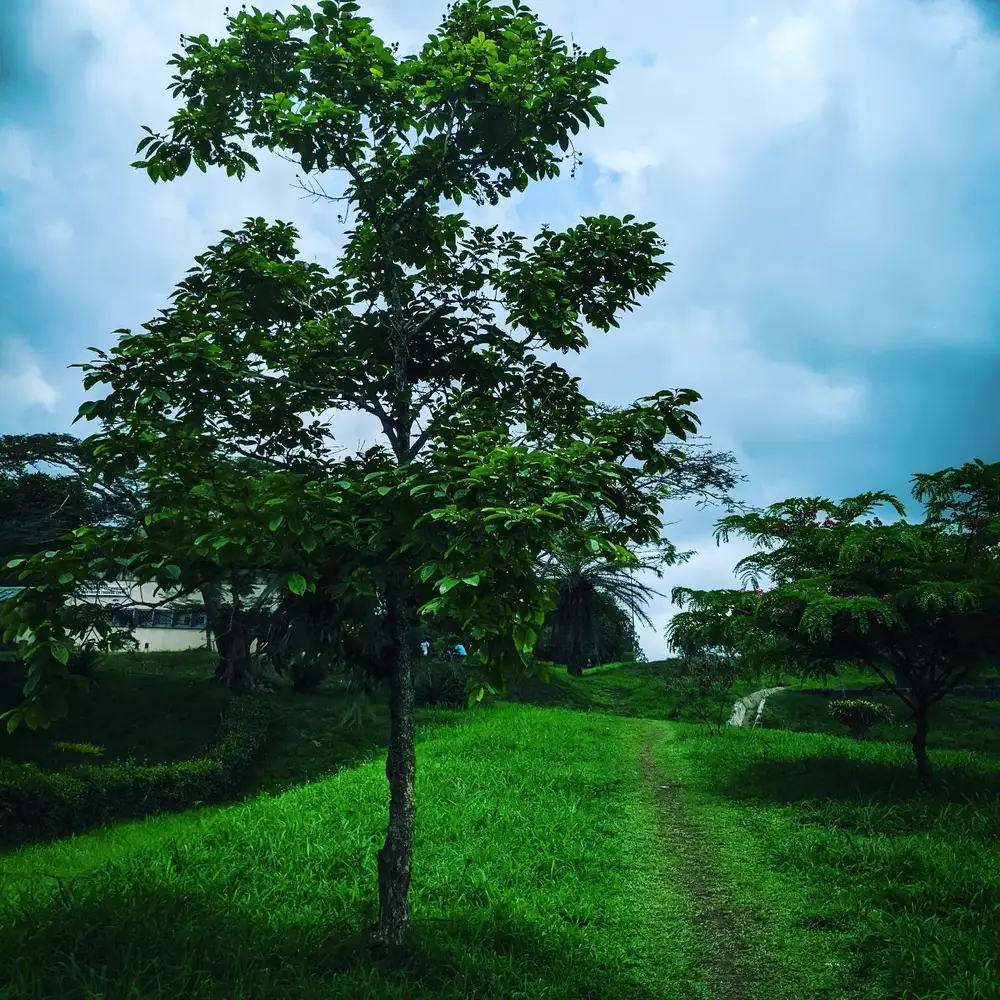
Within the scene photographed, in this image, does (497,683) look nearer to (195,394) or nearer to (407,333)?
(195,394)

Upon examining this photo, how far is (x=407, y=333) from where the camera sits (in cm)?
706

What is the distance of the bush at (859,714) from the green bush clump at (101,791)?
558 inches

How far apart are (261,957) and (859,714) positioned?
18027 mm

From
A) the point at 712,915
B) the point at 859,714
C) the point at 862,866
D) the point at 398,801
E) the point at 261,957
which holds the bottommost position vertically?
the point at 712,915

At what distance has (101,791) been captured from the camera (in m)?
13.5

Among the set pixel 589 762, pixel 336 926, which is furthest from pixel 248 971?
pixel 589 762

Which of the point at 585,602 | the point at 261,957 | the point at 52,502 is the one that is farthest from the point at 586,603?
the point at 261,957

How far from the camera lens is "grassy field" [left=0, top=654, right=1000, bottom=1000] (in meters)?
5.76

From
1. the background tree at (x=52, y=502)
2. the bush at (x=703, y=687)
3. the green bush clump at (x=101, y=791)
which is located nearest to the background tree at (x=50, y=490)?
the background tree at (x=52, y=502)

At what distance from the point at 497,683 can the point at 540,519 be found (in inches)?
39.0

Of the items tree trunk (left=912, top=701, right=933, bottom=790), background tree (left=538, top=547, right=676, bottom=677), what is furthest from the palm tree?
tree trunk (left=912, top=701, right=933, bottom=790)

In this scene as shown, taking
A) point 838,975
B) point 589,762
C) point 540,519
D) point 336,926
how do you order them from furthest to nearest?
point 589,762 < point 336,926 < point 838,975 < point 540,519

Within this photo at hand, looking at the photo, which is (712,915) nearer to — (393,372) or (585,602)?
A: (393,372)

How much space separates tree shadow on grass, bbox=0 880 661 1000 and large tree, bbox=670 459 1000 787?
5312mm
